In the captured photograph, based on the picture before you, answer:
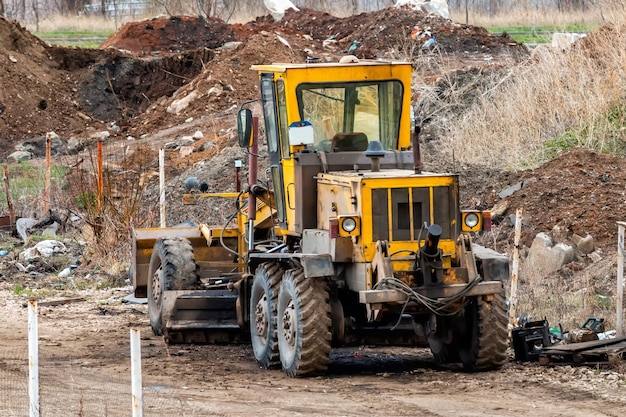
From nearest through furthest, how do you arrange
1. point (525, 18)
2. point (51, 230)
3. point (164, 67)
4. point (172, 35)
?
1. point (51, 230)
2. point (164, 67)
3. point (172, 35)
4. point (525, 18)

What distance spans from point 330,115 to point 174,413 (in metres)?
3.91

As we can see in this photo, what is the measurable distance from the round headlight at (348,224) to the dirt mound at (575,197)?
21.9 ft

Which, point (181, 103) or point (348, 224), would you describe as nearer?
point (348, 224)

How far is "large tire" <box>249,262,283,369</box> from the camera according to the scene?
464 inches

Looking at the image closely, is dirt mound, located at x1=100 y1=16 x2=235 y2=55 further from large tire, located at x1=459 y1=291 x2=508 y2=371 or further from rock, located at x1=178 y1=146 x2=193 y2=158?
large tire, located at x1=459 y1=291 x2=508 y2=371

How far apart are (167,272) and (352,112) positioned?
3.01m

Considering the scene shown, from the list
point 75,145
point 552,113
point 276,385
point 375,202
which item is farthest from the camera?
point 75,145

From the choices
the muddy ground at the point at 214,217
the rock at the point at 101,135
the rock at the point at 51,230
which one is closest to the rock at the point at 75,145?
the muddy ground at the point at 214,217

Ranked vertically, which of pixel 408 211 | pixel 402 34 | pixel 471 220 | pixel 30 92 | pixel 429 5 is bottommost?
pixel 471 220

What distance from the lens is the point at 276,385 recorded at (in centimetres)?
1098

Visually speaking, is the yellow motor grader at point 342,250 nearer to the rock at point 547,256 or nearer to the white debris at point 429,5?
the rock at point 547,256

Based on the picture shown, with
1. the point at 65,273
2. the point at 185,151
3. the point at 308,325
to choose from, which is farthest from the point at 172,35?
the point at 308,325

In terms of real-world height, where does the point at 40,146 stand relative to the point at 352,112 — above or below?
below

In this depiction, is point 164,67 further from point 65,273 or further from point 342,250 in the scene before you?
point 342,250
